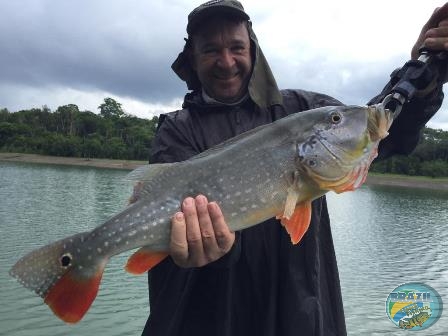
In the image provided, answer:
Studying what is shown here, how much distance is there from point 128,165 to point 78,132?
44958 mm

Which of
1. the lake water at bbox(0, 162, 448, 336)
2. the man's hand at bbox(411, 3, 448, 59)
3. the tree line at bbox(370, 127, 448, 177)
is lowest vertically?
the lake water at bbox(0, 162, 448, 336)

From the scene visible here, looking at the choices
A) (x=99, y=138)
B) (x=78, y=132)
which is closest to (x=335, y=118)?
(x=99, y=138)

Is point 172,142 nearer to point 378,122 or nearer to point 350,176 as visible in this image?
point 350,176

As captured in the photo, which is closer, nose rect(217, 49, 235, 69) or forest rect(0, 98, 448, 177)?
nose rect(217, 49, 235, 69)

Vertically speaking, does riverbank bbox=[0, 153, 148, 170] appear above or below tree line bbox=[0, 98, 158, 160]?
below

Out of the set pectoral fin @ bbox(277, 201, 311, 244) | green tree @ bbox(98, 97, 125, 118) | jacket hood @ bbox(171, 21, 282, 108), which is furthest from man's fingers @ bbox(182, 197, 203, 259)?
green tree @ bbox(98, 97, 125, 118)

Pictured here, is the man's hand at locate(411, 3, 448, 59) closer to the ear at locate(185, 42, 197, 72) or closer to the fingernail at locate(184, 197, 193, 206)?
the ear at locate(185, 42, 197, 72)

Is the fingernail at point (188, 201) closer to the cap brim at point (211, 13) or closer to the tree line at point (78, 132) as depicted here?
the cap brim at point (211, 13)

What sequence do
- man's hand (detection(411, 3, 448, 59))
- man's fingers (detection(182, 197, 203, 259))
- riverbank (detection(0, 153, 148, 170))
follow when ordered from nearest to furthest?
man's fingers (detection(182, 197, 203, 259)) < man's hand (detection(411, 3, 448, 59)) < riverbank (detection(0, 153, 148, 170))

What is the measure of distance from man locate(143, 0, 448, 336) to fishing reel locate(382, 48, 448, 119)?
0.24 feet

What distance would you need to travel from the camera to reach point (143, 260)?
3236 millimetres

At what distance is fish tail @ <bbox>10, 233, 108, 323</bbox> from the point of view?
324 cm

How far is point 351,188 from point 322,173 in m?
0.24

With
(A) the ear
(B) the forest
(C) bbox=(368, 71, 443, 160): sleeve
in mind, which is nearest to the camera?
(C) bbox=(368, 71, 443, 160): sleeve
